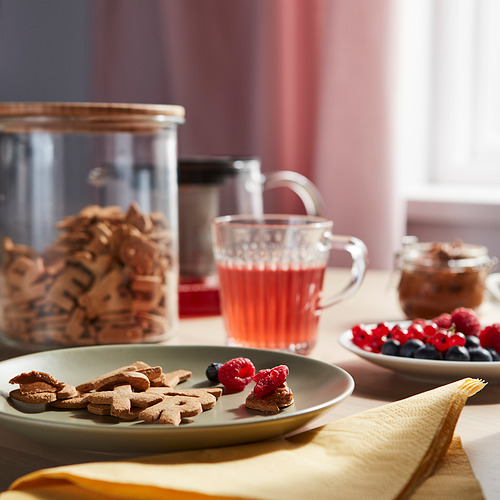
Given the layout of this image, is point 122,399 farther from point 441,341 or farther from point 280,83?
point 280,83

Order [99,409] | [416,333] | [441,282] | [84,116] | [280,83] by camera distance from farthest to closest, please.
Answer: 1. [280,83]
2. [441,282]
3. [84,116]
4. [416,333]
5. [99,409]

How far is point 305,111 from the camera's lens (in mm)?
2312

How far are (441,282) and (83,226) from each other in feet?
1.65

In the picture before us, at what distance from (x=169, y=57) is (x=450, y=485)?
2146 mm

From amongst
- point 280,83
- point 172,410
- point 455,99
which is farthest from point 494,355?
point 455,99

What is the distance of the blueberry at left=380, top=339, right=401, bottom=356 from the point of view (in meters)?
0.88

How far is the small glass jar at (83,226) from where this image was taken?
101 centimetres

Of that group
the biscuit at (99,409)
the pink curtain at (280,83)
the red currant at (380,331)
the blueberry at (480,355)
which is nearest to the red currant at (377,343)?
the red currant at (380,331)

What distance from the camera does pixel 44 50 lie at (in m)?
2.39

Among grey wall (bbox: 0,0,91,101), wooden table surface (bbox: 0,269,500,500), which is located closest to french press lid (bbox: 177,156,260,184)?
wooden table surface (bbox: 0,269,500,500)

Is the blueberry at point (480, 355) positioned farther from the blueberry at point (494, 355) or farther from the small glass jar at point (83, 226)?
the small glass jar at point (83, 226)

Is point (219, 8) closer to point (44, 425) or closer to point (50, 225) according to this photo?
point (50, 225)

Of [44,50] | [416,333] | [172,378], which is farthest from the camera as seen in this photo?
[44,50]

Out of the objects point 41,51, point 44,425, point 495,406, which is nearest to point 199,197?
point 495,406
